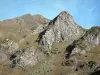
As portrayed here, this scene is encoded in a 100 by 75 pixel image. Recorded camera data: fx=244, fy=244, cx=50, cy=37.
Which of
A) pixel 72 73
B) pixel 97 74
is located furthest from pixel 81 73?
pixel 97 74

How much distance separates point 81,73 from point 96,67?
51.2ft

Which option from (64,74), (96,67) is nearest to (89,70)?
(96,67)

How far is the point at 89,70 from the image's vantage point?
198250 mm

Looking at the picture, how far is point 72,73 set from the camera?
195500 millimetres

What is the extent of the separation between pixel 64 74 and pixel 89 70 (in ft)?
68.8

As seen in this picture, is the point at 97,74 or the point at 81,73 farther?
the point at 81,73

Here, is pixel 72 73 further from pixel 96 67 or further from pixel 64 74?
pixel 96 67

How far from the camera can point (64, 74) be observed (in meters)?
195

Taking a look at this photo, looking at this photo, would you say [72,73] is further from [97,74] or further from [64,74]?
[97,74]

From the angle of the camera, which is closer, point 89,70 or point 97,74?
point 97,74

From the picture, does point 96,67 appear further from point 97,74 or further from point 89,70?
point 97,74

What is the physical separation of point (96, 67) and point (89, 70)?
648 cm

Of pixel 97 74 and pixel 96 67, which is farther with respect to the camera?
pixel 96 67

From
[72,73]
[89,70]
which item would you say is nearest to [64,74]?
[72,73]
